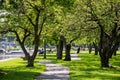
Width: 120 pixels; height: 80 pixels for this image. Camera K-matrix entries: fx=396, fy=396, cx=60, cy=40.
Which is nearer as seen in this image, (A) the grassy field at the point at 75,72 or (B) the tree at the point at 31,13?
(A) the grassy field at the point at 75,72

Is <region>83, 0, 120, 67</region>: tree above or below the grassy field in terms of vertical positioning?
above

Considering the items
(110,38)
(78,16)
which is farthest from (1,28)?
(110,38)

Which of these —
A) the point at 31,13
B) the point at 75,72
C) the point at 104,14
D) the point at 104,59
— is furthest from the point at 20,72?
the point at 104,59

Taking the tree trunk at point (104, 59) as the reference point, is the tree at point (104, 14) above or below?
above

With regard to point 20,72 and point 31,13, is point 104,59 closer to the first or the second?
point 31,13

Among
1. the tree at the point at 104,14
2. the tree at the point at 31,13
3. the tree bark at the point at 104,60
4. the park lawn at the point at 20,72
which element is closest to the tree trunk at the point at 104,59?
the tree bark at the point at 104,60

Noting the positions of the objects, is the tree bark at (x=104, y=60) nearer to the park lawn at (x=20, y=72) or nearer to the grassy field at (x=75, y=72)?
the grassy field at (x=75, y=72)

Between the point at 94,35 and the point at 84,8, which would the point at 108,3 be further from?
the point at 94,35

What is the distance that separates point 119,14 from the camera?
35156 mm

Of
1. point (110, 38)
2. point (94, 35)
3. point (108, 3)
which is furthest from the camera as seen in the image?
point (94, 35)

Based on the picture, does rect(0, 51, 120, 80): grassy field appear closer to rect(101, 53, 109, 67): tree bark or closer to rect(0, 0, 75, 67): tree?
rect(101, 53, 109, 67): tree bark

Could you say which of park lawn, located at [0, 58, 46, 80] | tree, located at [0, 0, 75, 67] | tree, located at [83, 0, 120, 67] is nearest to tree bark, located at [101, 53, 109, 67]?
tree, located at [83, 0, 120, 67]

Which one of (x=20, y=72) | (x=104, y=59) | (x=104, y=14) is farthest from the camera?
(x=104, y=59)

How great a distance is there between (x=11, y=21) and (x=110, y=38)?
9.59 meters
